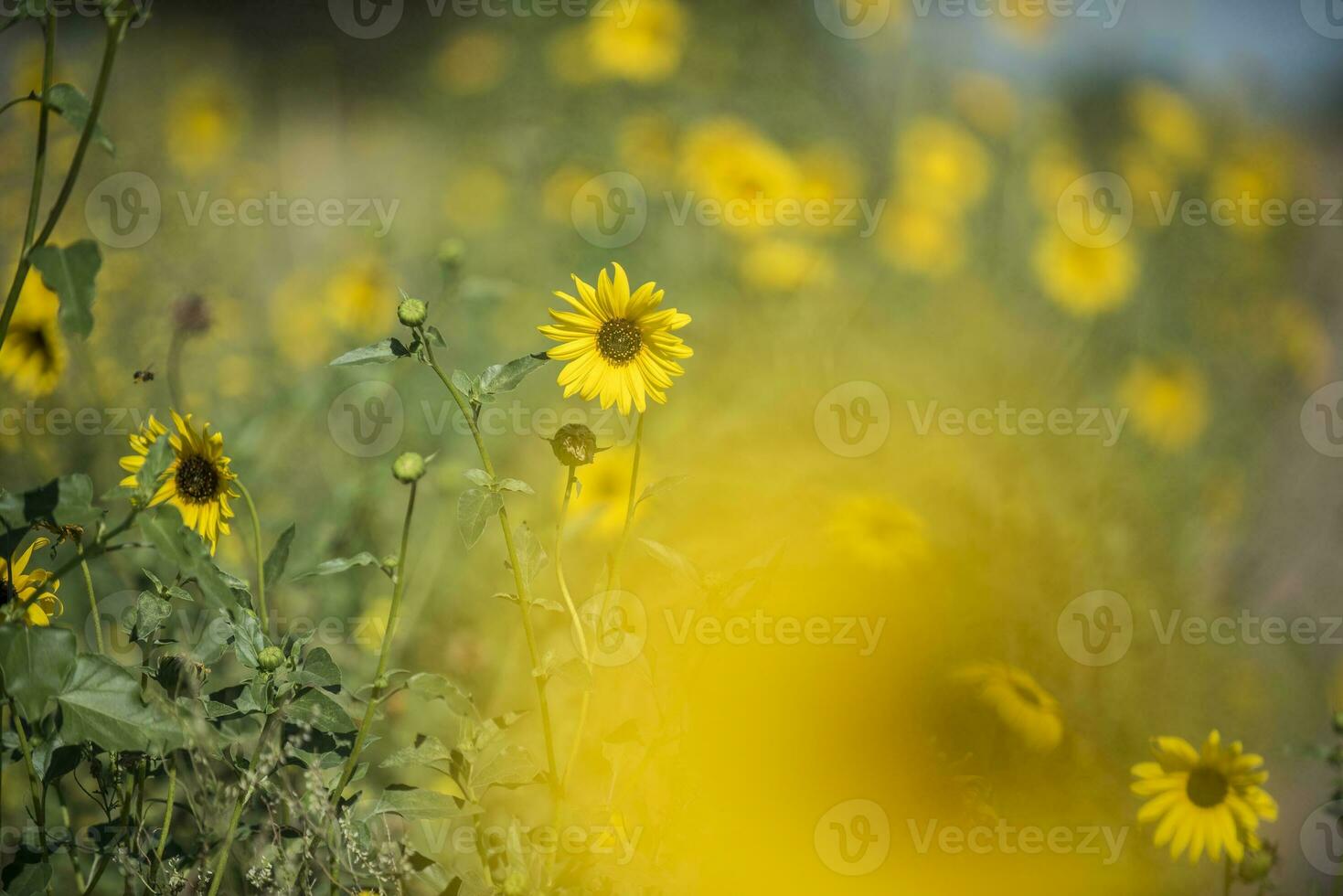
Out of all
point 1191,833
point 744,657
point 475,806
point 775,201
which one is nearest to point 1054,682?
point 1191,833

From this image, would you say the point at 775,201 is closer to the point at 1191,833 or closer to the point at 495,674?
the point at 495,674

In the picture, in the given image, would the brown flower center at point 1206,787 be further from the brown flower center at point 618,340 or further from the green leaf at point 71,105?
the green leaf at point 71,105

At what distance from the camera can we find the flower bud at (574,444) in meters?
1.02

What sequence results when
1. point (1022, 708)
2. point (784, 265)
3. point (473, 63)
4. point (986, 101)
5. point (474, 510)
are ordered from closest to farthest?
point (474, 510)
point (1022, 708)
point (784, 265)
point (986, 101)
point (473, 63)

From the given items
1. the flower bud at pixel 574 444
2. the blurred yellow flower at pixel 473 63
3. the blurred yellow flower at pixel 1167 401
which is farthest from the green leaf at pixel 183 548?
the blurred yellow flower at pixel 473 63

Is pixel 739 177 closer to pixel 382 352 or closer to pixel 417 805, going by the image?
pixel 382 352

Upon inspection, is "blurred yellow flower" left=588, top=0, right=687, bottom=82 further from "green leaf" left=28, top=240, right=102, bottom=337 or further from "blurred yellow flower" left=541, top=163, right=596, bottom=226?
"green leaf" left=28, top=240, right=102, bottom=337

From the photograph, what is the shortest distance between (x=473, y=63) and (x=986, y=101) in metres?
1.82

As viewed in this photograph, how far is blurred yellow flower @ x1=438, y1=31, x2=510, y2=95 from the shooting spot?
352 centimetres

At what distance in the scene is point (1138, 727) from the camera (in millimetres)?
1886

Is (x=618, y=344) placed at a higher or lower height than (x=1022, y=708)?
higher

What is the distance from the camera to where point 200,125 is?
365 centimetres

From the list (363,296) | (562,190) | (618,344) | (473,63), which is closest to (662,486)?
(618,344)

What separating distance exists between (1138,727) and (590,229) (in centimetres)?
192
